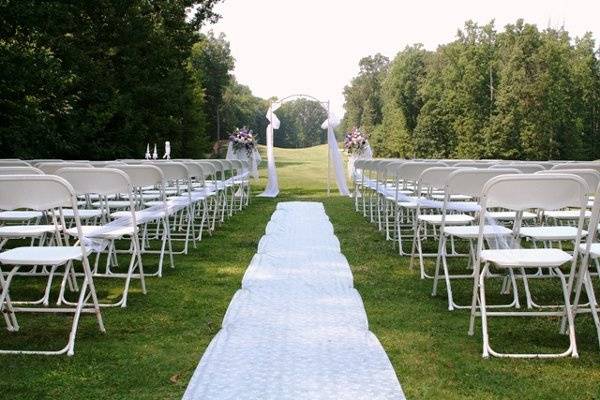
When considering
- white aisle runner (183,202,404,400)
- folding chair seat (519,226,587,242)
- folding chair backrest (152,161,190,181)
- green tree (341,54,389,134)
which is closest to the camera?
white aisle runner (183,202,404,400)

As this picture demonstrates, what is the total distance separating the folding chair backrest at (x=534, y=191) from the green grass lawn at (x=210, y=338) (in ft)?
2.65

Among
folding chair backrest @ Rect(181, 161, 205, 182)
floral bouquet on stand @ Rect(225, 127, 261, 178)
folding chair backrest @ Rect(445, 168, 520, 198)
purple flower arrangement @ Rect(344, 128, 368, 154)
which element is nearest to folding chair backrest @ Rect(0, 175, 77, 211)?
folding chair backrest @ Rect(445, 168, 520, 198)

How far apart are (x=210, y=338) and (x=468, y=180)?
1.93 meters

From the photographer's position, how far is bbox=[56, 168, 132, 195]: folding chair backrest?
13.7 feet

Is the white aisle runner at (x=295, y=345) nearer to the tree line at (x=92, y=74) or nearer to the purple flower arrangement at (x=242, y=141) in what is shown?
the tree line at (x=92, y=74)

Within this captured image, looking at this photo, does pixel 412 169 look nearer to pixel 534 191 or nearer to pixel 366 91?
pixel 534 191

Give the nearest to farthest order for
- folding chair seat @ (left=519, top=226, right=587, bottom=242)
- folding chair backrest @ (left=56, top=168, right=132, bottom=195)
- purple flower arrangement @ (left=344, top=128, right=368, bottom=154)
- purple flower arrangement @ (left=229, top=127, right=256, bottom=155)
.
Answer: folding chair seat @ (left=519, top=226, right=587, bottom=242) < folding chair backrest @ (left=56, top=168, right=132, bottom=195) < purple flower arrangement @ (left=229, top=127, right=256, bottom=155) < purple flower arrangement @ (left=344, top=128, right=368, bottom=154)

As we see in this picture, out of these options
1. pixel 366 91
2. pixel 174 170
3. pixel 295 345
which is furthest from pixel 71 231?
pixel 366 91

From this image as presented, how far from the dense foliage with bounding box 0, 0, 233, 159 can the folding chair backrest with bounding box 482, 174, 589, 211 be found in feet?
36.9

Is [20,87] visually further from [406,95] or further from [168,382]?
[406,95]

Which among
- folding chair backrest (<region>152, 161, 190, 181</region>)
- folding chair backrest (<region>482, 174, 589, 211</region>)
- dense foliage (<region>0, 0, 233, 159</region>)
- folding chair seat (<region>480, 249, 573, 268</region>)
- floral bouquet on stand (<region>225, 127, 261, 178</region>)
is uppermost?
dense foliage (<region>0, 0, 233, 159</region>)

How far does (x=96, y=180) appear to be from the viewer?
424 cm

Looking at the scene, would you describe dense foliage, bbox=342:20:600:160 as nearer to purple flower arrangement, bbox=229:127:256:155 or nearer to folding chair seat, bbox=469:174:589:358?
purple flower arrangement, bbox=229:127:256:155

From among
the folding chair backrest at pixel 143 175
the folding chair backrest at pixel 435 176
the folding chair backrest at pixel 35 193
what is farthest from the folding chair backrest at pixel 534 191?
Answer: the folding chair backrest at pixel 143 175
